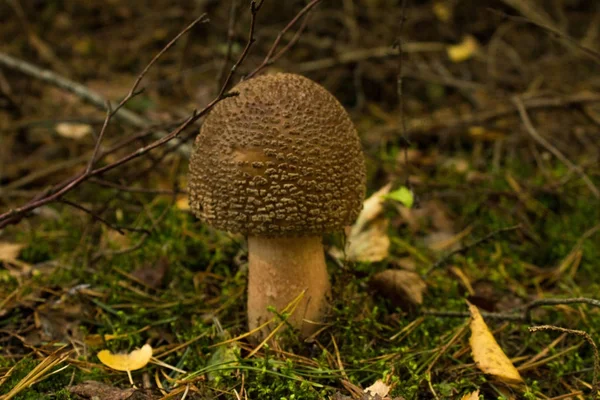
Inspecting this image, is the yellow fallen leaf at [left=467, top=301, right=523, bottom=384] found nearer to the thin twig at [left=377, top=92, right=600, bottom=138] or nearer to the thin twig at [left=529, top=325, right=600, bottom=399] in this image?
the thin twig at [left=529, top=325, right=600, bottom=399]

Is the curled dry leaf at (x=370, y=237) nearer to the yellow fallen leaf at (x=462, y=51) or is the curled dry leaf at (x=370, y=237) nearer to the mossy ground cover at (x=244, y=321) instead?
the mossy ground cover at (x=244, y=321)

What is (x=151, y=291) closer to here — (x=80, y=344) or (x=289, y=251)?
(x=80, y=344)

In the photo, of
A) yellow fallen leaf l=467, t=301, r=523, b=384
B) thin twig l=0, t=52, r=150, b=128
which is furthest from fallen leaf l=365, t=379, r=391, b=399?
thin twig l=0, t=52, r=150, b=128

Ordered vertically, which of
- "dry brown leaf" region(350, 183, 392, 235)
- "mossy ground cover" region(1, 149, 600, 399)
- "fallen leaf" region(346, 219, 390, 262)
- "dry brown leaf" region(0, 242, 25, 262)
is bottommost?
"mossy ground cover" region(1, 149, 600, 399)

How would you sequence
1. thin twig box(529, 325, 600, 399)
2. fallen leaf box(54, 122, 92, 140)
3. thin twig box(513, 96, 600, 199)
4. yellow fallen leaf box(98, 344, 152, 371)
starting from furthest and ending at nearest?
fallen leaf box(54, 122, 92, 140)
thin twig box(513, 96, 600, 199)
yellow fallen leaf box(98, 344, 152, 371)
thin twig box(529, 325, 600, 399)

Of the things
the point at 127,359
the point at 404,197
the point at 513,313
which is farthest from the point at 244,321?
the point at 513,313

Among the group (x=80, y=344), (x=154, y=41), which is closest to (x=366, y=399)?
(x=80, y=344)
